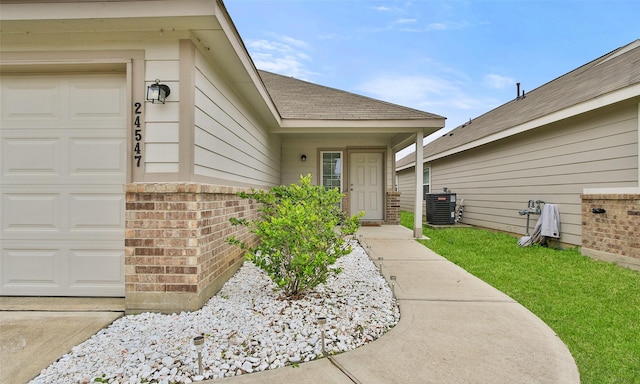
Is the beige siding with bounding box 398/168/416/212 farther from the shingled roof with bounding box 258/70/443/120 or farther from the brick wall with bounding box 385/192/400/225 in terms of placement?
the shingled roof with bounding box 258/70/443/120

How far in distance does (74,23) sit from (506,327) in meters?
4.15

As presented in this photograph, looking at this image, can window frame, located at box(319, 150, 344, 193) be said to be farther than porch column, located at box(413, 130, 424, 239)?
Yes

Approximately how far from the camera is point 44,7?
2463mm

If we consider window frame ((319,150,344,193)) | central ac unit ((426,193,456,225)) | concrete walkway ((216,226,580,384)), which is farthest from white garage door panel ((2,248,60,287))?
central ac unit ((426,193,456,225))

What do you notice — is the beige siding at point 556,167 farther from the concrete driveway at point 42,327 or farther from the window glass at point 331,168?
the concrete driveway at point 42,327

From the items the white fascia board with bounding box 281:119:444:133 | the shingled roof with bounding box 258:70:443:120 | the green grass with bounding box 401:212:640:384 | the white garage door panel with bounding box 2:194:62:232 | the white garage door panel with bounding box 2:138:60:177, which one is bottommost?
the green grass with bounding box 401:212:640:384

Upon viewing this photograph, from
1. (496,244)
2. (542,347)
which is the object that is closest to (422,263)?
(542,347)

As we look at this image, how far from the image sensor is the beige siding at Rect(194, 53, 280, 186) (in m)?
2.95

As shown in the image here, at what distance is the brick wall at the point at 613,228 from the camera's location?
437 centimetres

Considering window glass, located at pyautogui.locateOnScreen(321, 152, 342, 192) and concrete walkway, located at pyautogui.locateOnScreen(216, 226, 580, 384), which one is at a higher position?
window glass, located at pyautogui.locateOnScreen(321, 152, 342, 192)

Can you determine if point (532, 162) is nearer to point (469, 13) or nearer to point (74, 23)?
point (469, 13)

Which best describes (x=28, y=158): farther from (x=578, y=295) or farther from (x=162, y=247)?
(x=578, y=295)

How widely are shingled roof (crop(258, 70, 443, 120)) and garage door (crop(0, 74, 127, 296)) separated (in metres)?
3.91

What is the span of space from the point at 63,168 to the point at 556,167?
308 inches
